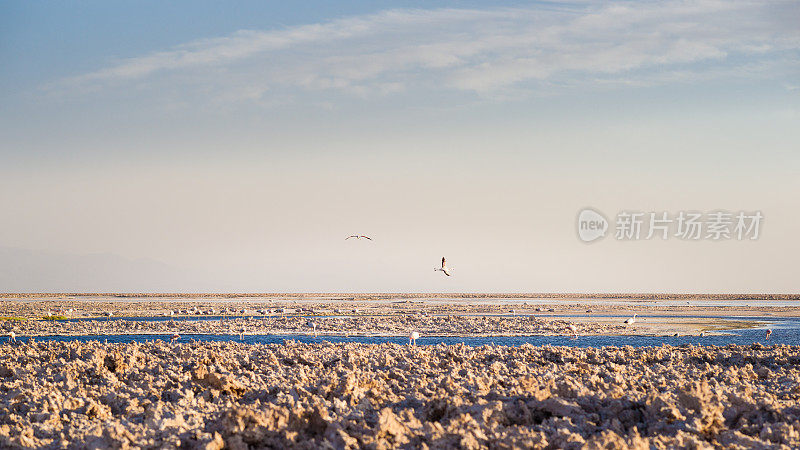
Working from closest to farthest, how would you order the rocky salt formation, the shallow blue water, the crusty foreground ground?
the crusty foreground ground < the shallow blue water < the rocky salt formation

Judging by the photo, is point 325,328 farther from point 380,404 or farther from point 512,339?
point 380,404

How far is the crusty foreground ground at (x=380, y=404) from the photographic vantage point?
8.36 m

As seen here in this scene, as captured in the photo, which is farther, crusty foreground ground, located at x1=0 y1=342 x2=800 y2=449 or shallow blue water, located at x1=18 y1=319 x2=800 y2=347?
shallow blue water, located at x1=18 y1=319 x2=800 y2=347

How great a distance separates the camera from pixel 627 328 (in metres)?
46.2

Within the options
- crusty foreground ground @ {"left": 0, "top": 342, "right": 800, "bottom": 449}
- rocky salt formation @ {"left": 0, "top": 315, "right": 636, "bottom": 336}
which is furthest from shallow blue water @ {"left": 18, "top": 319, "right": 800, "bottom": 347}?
crusty foreground ground @ {"left": 0, "top": 342, "right": 800, "bottom": 449}

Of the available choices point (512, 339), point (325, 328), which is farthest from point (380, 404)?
point (325, 328)

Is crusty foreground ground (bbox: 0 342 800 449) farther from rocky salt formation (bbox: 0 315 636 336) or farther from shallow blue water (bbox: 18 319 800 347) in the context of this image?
rocky salt formation (bbox: 0 315 636 336)

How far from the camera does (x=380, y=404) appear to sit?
10.3m

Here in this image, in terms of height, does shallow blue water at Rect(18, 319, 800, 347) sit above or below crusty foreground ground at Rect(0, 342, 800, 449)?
below

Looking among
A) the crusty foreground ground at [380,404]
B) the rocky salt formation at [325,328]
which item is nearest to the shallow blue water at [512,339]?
the rocky salt formation at [325,328]

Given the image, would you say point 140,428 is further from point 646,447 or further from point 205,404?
point 646,447

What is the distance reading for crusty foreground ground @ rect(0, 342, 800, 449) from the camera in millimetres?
8359

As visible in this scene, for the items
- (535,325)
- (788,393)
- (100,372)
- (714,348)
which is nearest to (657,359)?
(714,348)

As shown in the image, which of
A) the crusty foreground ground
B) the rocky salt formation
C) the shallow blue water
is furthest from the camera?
the rocky salt formation
